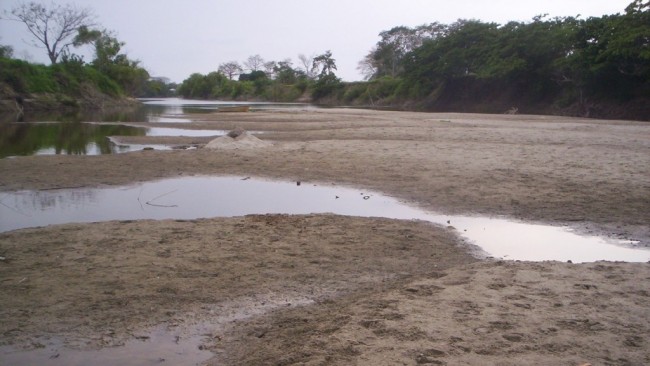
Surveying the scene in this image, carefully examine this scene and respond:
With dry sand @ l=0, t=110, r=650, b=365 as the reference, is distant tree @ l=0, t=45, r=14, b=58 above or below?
above

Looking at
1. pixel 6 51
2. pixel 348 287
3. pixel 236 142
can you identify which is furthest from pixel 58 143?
pixel 6 51

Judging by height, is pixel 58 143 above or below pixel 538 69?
below

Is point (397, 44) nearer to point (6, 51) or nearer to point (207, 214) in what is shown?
point (6, 51)

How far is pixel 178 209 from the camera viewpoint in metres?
8.15

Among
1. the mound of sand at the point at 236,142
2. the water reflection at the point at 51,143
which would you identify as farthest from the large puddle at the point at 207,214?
the water reflection at the point at 51,143

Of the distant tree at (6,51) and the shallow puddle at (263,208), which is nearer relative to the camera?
the shallow puddle at (263,208)

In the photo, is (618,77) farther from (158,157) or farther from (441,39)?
(158,157)

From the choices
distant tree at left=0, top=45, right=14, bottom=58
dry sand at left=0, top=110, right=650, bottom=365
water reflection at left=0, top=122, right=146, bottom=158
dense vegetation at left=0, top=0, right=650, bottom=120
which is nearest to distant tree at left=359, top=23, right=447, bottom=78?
dense vegetation at left=0, top=0, right=650, bottom=120

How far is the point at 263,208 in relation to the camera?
8.25m

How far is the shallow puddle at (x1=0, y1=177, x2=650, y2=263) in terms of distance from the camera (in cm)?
612

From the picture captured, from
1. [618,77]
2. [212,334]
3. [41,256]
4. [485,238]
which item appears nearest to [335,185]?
[485,238]

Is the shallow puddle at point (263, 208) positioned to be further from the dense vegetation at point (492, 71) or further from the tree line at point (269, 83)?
the tree line at point (269, 83)

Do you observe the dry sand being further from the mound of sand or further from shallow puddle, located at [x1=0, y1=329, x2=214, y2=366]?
the mound of sand

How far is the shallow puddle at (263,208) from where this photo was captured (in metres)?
6.12
